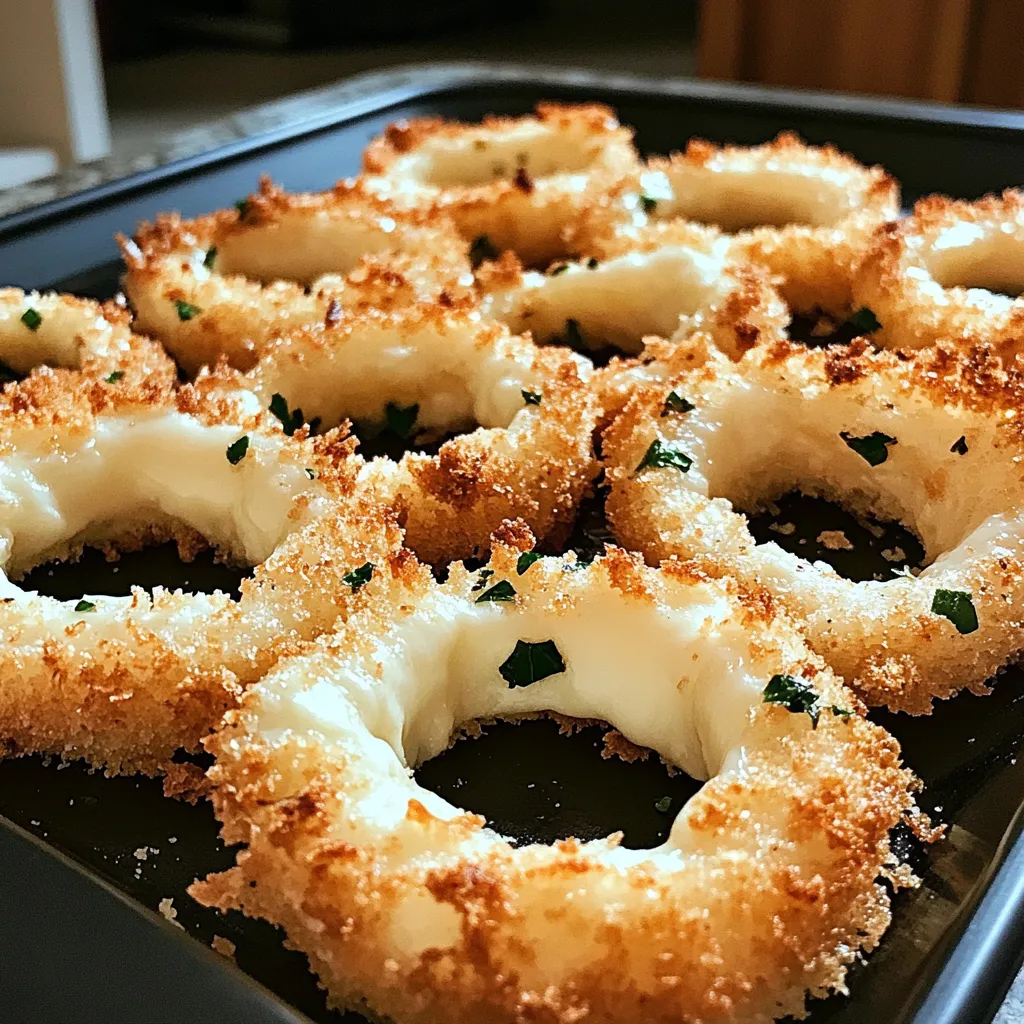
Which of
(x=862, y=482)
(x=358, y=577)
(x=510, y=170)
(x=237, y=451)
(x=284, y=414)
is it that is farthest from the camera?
(x=510, y=170)

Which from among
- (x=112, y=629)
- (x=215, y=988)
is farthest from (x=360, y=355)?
(x=215, y=988)

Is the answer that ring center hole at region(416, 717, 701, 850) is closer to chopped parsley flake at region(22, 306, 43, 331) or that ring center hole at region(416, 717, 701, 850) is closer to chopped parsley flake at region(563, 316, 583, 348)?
chopped parsley flake at region(563, 316, 583, 348)

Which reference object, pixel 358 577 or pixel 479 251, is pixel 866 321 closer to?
pixel 479 251

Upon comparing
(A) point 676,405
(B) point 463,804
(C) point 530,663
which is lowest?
(B) point 463,804

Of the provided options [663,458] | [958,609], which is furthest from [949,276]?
[958,609]

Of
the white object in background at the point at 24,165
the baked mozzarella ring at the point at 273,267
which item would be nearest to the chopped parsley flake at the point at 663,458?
the baked mozzarella ring at the point at 273,267

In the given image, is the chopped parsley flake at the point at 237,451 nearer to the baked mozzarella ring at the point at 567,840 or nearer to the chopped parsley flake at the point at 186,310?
the baked mozzarella ring at the point at 567,840
